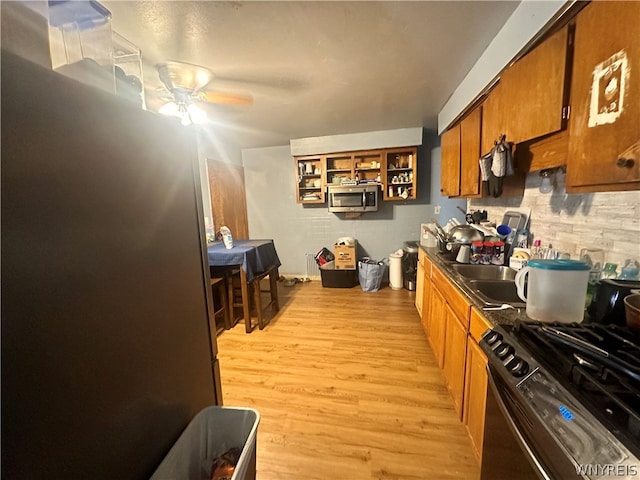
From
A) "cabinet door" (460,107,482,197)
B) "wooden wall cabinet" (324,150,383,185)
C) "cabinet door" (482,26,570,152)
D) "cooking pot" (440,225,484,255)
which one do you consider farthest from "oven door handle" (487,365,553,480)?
"wooden wall cabinet" (324,150,383,185)

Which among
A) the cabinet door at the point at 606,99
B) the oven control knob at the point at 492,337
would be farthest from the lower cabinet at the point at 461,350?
the cabinet door at the point at 606,99

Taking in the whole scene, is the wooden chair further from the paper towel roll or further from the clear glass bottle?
the clear glass bottle

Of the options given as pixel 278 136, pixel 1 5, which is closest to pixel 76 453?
pixel 1 5

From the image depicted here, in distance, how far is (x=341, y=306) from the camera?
347 centimetres

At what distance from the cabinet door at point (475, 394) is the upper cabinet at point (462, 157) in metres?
1.34

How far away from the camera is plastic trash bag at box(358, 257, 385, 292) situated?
12.8ft

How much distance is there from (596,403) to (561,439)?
12 centimetres

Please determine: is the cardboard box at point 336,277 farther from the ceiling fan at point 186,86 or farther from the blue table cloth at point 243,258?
the ceiling fan at point 186,86

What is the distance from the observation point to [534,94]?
131 centimetres

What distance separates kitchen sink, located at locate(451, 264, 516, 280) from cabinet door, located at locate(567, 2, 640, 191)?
928 mm

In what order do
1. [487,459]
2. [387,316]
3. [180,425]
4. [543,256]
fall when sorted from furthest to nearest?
[387,316]
[543,256]
[487,459]
[180,425]

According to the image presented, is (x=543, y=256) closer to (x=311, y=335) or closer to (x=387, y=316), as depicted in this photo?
(x=387, y=316)

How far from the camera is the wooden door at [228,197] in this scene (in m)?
4.03

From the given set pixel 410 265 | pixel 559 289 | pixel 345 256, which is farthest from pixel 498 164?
pixel 345 256
